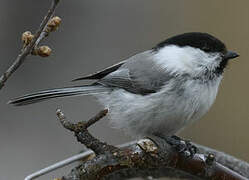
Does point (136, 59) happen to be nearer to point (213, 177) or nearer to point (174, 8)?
point (213, 177)

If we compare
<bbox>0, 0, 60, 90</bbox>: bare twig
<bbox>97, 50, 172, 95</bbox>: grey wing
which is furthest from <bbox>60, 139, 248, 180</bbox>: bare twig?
<bbox>97, 50, 172, 95</bbox>: grey wing

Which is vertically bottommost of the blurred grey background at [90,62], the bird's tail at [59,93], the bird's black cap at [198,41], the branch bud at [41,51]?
the blurred grey background at [90,62]

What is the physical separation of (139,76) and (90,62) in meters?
1.94

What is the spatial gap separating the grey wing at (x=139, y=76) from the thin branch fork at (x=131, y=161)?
22.9 inches

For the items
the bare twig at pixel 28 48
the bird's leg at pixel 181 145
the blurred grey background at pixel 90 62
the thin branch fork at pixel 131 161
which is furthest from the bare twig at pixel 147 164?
the blurred grey background at pixel 90 62

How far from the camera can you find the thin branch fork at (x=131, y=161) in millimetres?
1367

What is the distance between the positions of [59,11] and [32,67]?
59cm

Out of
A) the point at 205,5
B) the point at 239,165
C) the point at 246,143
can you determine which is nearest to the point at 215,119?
the point at 246,143

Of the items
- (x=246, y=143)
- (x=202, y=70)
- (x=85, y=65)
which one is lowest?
(x=246, y=143)

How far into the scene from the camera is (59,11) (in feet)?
13.8

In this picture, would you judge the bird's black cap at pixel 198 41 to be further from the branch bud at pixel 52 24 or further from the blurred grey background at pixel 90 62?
the blurred grey background at pixel 90 62

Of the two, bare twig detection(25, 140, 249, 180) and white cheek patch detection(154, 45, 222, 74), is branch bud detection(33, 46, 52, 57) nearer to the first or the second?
bare twig detection(25, 140, 249, 180)

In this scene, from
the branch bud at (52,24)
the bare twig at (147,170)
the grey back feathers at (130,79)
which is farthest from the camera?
Result: the grey back feathers at (130,79)

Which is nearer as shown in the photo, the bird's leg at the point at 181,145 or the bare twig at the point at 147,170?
the bare twig at the point at 147,170
